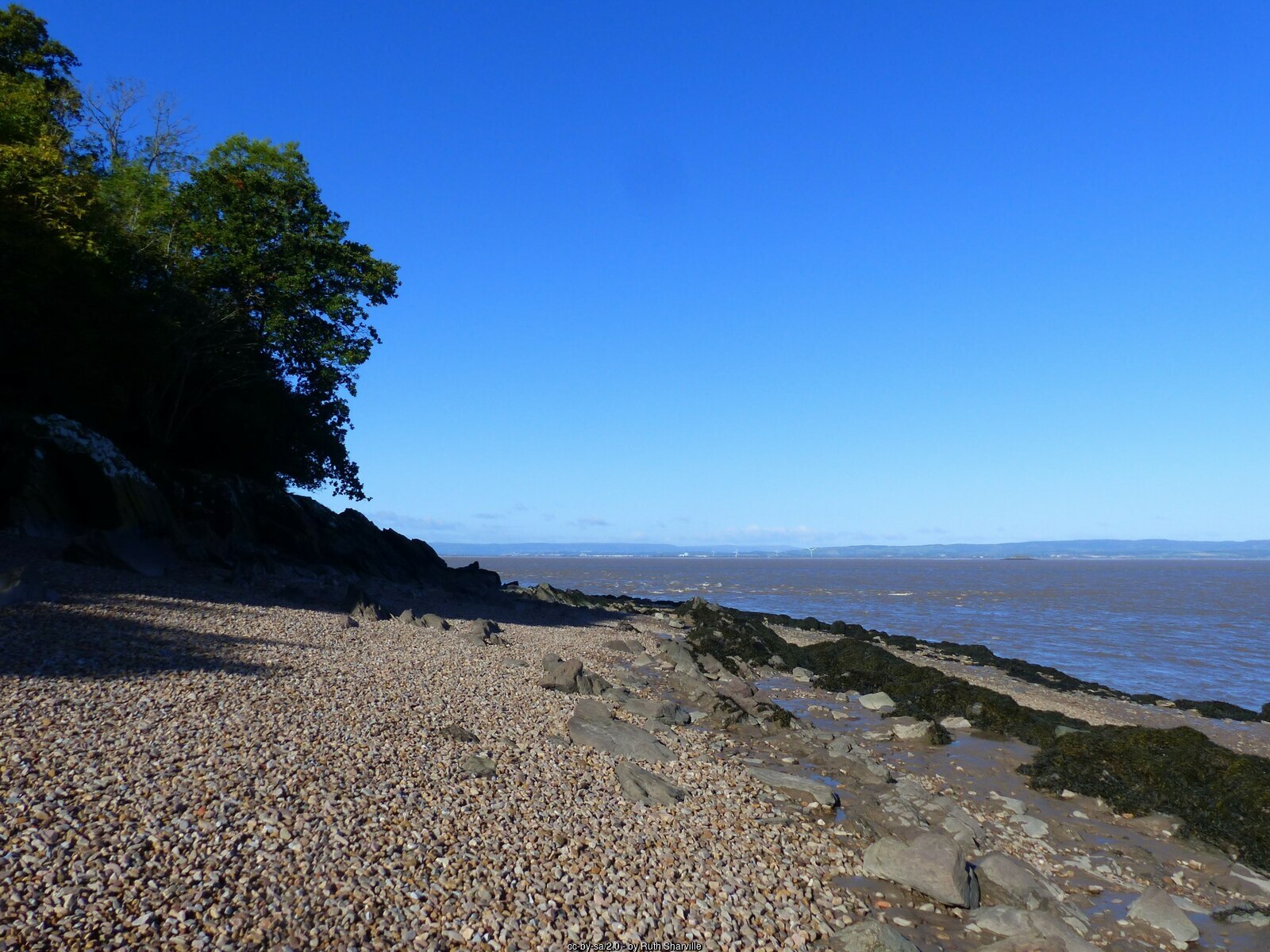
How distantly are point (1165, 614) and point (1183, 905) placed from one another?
5036 centimetres

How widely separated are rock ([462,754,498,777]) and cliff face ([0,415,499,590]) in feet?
45.2

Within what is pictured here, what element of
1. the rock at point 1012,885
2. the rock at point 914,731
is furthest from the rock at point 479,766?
the rock at point 914,731

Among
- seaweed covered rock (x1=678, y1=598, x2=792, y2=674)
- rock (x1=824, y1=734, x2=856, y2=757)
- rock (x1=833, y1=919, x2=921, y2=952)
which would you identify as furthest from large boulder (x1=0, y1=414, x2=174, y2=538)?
rock (x1=833, y1=919, x2=921, y2=952)

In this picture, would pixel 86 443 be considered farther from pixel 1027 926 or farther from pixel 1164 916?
pixel 1164 916

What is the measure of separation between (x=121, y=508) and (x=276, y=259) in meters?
10.8

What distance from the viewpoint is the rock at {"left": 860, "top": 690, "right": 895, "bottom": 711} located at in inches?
742

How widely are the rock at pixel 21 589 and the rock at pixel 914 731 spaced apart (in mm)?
16150

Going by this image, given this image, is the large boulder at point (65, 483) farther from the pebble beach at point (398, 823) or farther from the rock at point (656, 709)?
the rock at point (656, 709)

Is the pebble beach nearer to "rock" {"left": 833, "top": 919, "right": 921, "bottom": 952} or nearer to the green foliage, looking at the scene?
"rock" {"left": 833, "top": 919, "right": 921, "bottom": 952}

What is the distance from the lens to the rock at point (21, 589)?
13.3 meters

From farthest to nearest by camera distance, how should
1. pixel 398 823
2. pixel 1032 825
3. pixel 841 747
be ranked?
pixel 841 747 < pixel 1032 825 < pixel 398 823

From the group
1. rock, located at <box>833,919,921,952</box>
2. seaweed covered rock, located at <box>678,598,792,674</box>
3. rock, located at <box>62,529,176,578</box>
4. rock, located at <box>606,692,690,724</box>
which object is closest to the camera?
rock, located at <box>833,919,921,952</box>

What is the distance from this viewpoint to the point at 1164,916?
343 inches

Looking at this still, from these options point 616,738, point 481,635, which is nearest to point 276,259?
point 481,635
